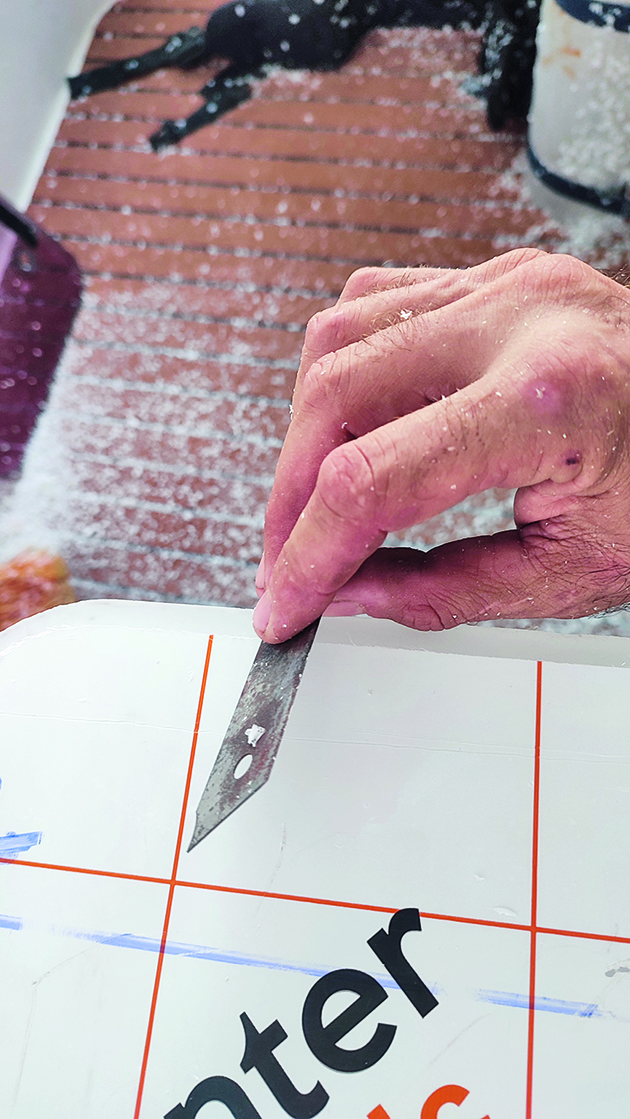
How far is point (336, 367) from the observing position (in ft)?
1.99

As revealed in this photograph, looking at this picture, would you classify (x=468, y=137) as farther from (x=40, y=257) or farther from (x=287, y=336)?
(x=40, y=257)

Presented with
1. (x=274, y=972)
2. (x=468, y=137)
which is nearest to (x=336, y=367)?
(x=274, y=972)

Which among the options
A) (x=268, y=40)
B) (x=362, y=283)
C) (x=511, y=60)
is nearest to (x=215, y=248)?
(x=268, y=40)

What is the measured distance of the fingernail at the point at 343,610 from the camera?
0.70 metres

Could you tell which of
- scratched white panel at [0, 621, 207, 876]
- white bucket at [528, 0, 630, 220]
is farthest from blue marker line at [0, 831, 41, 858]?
white bucket at [528, 0, 630, 220]

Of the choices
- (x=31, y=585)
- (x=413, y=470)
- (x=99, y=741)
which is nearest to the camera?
(x=413, y=470)

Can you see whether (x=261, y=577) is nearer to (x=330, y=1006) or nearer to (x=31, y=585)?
(x=330, y=1006)

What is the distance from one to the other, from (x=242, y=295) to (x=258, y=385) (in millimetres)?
191

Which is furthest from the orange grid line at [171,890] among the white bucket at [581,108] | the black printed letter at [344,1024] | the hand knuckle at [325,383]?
the white bucket at [581,108]

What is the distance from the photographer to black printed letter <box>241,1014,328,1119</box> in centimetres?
55

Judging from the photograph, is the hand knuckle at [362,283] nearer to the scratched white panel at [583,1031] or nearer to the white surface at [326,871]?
the white surface at [326,871]

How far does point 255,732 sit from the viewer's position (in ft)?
1.94

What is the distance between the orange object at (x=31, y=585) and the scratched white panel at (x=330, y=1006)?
71 centimetres

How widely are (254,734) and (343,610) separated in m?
0.16
